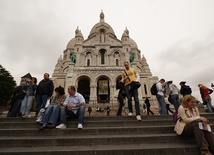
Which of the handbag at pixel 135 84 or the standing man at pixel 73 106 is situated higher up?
the handbag at pixel 135 84

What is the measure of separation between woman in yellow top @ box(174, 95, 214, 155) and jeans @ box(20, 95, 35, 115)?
5.66 meters

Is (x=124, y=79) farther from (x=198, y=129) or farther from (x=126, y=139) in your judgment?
(x=198, y=129)

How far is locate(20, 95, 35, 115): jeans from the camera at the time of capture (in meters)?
5.59

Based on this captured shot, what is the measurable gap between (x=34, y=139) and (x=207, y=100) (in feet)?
25.7

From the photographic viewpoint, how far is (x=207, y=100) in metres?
6.74

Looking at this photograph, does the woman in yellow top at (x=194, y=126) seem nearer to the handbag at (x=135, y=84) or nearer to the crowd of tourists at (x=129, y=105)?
the crowd of tourists at (x=129, y=105)

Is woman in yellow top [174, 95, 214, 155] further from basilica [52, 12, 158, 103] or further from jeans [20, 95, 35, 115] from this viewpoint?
basilica [52, 12, 158, 103]

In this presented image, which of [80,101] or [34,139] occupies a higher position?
[80,101]

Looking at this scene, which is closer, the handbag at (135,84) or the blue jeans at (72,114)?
the blue jeans at (72,114)

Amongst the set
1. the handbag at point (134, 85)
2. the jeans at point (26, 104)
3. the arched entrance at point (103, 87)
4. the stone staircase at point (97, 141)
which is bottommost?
the stone staircase at point (97, 141)

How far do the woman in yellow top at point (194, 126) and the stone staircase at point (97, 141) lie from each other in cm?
23

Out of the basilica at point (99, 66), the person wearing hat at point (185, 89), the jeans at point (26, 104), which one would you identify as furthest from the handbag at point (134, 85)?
the basilica at point (99, 66)

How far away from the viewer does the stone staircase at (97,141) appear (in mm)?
2689

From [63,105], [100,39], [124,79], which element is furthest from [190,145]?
[100,39]
